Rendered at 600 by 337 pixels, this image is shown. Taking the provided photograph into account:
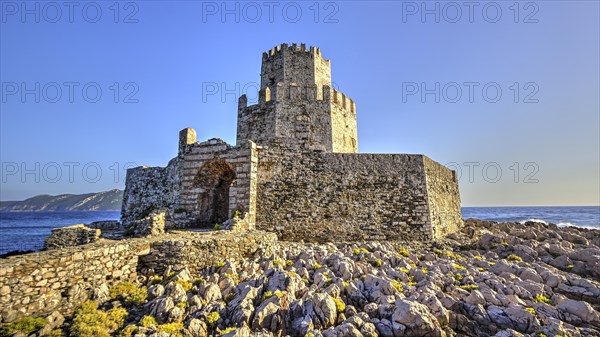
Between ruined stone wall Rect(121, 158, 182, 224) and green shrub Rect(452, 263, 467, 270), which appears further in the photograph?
ruined stone wall Rect(121, 158, 182, 224)

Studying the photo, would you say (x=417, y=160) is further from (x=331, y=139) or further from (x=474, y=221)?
(x=474, y=221)

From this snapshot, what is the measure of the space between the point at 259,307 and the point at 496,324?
500 centimetres

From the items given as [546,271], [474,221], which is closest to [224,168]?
[546,271]

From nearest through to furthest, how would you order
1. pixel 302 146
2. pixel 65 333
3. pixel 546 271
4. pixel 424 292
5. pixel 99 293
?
pixel 65 333
pixel 99 293
pixel 424 292
pixel 546 271
pixel 302 146

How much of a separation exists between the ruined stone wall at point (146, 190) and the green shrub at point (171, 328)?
1102 cm

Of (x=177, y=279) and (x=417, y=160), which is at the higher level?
(x=417, y=160)

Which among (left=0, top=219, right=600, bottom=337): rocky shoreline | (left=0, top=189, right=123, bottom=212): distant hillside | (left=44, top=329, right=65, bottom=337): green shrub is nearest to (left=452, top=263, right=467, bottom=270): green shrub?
(left=0, top=219, right=600, bottom=337): rocky shoreline

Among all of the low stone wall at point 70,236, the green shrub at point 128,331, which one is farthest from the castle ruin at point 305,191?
the green shrub at point 128,331

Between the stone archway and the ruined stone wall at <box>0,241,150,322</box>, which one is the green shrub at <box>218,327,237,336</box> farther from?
the stone archway

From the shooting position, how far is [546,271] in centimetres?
868

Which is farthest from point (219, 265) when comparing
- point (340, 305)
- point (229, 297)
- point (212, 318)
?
point (340, 305)

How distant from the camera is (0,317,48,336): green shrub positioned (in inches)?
189

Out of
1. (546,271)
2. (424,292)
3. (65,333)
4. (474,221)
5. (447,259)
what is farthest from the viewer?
(474,221)

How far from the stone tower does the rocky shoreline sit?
953 centimetres
